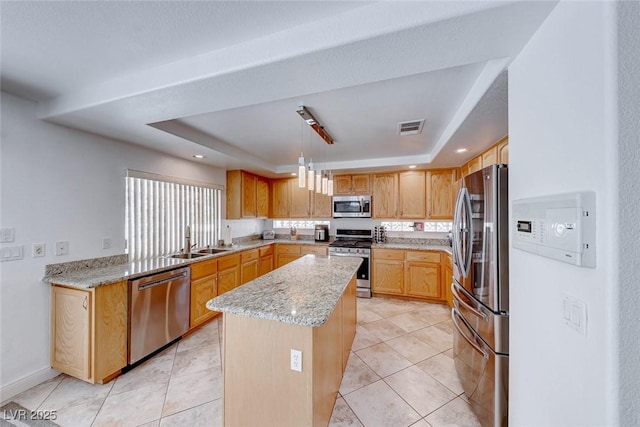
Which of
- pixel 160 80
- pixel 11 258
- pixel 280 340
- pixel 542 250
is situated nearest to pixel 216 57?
pixel 160 80

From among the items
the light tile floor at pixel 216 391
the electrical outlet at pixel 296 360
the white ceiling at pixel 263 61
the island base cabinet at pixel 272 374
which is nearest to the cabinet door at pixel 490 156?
the white ceiling at pixel 263 61

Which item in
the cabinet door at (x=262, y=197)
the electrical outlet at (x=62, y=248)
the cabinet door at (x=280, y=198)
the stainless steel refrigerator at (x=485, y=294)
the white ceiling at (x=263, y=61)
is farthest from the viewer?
the cabinet door at (x=280, y=198)

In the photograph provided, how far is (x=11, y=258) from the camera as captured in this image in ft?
6.38

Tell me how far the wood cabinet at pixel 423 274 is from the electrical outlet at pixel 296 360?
3.15 meters

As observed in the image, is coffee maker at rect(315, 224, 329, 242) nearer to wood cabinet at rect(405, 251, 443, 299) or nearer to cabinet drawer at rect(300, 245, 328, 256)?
cabinet drawer at rect(300, 245, 328, 256)

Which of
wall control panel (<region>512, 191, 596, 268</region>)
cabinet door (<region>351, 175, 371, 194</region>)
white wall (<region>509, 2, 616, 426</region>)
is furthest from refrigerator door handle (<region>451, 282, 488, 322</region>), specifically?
cabinet door (<region>351, 175, 371, 194</region>)

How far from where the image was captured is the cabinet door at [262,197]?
4.89 metres

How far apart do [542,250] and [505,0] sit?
100 centimetres

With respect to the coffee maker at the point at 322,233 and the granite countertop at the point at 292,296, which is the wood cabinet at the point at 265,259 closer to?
the coffee maker at the point at 322,233

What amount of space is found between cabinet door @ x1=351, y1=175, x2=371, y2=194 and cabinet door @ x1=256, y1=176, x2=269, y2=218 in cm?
184

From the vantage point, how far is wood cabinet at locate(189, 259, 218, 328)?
2.95 metres

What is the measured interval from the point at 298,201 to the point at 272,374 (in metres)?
3.89

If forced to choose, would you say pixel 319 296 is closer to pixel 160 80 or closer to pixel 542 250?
pixel 542 250

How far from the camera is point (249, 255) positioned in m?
4.07
